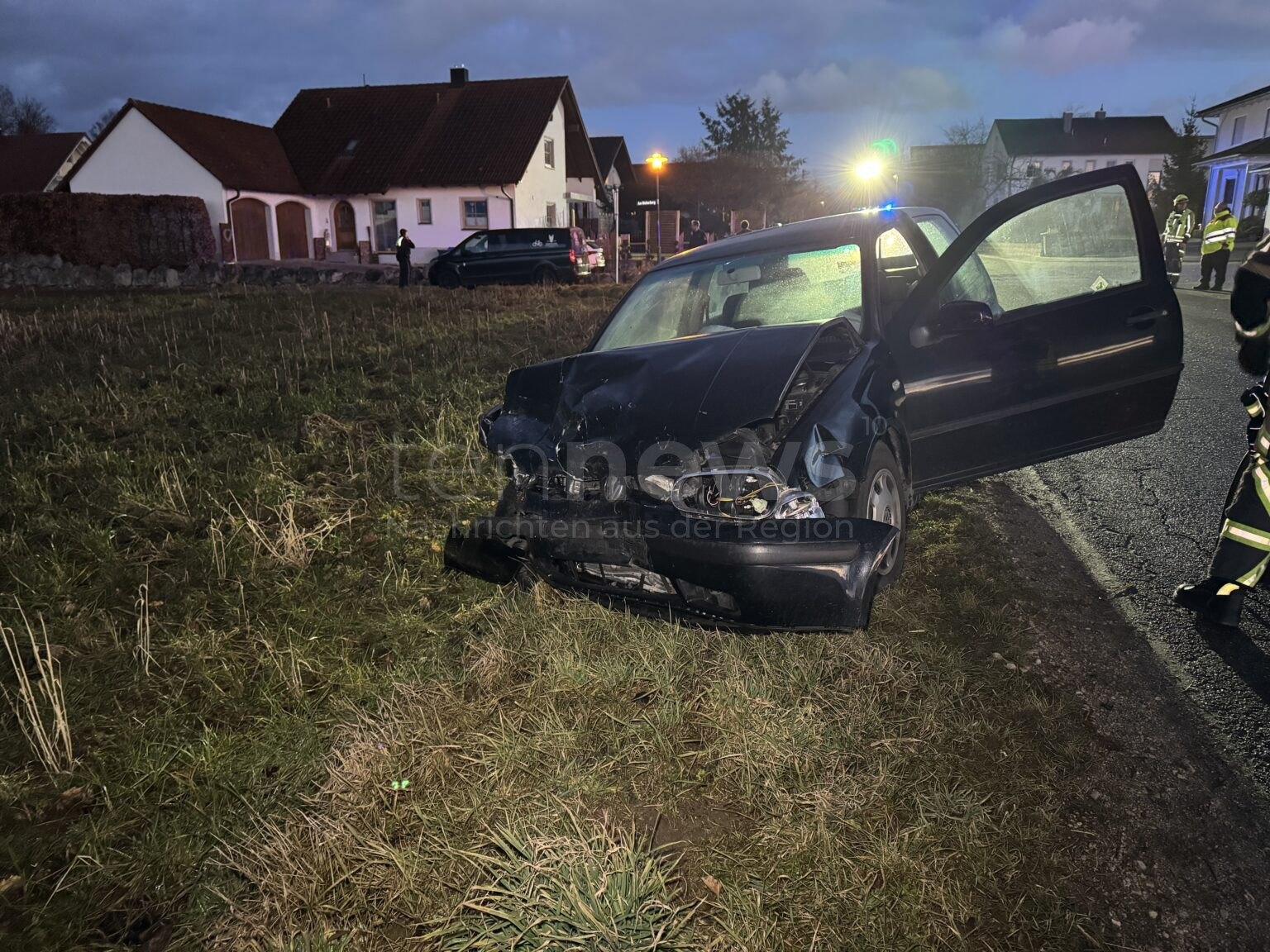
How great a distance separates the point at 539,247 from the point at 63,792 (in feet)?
68.8

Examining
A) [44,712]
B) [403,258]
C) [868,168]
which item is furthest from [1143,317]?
[403,258]

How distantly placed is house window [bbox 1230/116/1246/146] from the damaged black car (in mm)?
54259

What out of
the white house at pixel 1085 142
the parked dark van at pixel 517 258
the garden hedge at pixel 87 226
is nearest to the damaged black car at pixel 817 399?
the parked dark van at pixel 517 258

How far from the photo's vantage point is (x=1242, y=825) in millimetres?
2164

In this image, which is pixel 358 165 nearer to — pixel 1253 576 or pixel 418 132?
pixel 418 132

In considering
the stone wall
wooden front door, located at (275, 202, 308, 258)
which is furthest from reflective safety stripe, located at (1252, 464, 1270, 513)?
wooden front door, located at (275, 202, 308, 258)

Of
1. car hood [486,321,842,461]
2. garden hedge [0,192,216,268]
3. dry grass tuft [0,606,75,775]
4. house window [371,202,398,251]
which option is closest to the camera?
dry grass tuft [0,606,75,775]

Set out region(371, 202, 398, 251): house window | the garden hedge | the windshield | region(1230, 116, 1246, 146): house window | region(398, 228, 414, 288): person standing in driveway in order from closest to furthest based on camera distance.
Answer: the windshield < the garden hedge < region(398, 228, 414, 288): person standing in driveway < region(371, 202, 398, 251): house window < region(1230, 116, 1246, 146): house window

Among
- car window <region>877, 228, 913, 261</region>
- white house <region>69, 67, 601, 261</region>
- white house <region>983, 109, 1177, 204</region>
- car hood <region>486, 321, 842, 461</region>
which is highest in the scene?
white house <region>983, 109, 1177, 204</region>

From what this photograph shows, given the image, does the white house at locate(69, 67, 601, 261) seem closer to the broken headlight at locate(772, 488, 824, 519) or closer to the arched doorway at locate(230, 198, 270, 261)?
the arched doorway at locate(230, 198, 270, 261)

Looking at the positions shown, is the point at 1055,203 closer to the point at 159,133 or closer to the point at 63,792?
the point at 63,792

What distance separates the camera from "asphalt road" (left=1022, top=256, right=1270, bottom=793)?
273 centimetres

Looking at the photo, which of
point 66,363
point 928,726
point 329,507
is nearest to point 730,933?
point 928,726

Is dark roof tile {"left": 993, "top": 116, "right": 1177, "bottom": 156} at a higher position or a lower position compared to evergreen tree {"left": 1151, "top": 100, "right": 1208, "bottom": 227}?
higher
